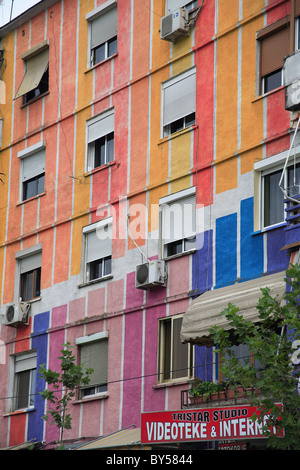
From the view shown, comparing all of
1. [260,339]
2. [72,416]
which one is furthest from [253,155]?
[72,416]

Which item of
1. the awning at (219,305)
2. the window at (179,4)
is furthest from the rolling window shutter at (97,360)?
the window at (179,4)

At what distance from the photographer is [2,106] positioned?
29.6 metres

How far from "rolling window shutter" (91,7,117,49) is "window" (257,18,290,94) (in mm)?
5902

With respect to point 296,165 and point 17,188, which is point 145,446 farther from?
point 17,188

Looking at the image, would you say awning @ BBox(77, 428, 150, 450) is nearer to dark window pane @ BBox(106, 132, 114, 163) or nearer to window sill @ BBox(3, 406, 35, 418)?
window sill @ BBox(3, 406, 35, 418)

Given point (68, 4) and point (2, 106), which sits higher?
point (68, 4)

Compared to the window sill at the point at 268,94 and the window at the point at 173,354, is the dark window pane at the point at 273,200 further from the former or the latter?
the window at the point at 173,354

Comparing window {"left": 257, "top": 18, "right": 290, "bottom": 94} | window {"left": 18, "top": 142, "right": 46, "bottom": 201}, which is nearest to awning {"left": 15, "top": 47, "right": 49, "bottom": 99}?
window {"left": 18, "top": 142, "right": 46, "bottom": 201}

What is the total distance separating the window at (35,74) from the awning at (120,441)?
425 inches

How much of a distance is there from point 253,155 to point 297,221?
304cm

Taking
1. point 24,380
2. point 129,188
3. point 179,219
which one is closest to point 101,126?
point 129,188

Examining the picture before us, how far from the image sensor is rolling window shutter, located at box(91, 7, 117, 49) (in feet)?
86.4

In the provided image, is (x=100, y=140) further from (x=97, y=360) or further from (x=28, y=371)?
(x=28, y=371)

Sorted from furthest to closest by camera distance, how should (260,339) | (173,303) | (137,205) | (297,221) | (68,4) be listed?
(68,4) < (137,205) < (173,303) < (297,221) < (260,339)
